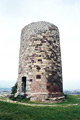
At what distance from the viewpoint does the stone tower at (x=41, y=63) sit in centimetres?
1096

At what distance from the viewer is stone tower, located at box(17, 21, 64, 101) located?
1096 centimetres

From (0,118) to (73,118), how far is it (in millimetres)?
3116

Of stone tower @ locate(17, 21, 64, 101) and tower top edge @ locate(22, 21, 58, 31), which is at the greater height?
tower top edge @ locate(22, 21, 58, 31)

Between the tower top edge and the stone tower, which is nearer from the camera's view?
the stone tower

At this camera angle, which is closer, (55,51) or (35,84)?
(35,84)

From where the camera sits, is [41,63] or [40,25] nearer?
Answer: [41,63]

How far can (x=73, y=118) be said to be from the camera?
6.02 m

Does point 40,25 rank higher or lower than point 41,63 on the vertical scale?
higher

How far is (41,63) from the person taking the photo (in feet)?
37.4

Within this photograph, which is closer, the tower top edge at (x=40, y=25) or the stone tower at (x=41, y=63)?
the stone tower at (x=41, y=63)

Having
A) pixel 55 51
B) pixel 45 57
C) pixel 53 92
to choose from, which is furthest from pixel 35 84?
Result: pixel 55 51

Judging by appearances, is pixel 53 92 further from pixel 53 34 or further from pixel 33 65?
pixel 53 34

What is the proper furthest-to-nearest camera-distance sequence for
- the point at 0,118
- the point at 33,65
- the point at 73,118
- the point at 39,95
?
the point at 33,65 < the point at 39,95 < the point at 73,118 < the point at 0,118

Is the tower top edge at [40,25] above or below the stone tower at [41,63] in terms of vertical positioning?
above
